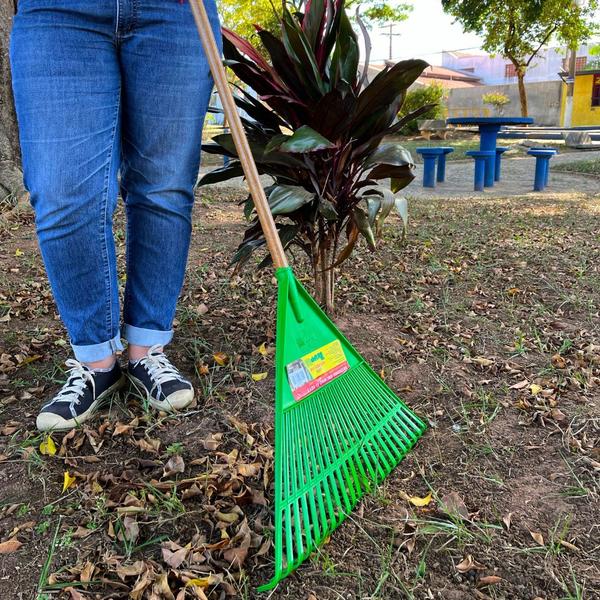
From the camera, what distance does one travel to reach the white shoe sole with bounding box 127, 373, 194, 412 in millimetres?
1771

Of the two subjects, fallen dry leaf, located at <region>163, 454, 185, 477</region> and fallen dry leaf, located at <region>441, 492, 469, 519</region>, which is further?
fallen dry leaf, located at <region>163, 454, 185, 477</region>

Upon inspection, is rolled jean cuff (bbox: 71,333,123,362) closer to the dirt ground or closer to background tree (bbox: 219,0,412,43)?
the dirt ground

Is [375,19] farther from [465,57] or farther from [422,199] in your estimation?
[465,57]

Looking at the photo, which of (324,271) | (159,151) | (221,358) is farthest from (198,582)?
(324,271)

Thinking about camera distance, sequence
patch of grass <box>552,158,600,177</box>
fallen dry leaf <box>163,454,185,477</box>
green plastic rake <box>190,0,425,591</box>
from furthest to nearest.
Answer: patch of grass <box>552,158,600,177</box> → fallen dry leaf <box>163,454,185,477</box> → green plastic rake <box>190,0,425,591</box>

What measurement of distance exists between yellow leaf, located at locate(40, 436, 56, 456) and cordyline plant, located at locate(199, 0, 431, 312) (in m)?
0.82

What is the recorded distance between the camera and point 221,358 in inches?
83.4

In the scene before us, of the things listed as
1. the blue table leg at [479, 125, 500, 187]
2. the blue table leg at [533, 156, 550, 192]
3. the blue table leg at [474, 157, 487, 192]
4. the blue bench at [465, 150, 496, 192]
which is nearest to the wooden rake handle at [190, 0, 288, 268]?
the blue bench at [465, 150, 496, 192]

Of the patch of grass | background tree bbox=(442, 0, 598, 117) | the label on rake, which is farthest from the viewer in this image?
background tree bbox=(442, 0, 598, 117)

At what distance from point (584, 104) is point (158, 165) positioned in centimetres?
2480

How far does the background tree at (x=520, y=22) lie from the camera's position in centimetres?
1684

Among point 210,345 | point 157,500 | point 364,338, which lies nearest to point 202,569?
point 157,500

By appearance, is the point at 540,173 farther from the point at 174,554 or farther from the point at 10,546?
the point at 10,546

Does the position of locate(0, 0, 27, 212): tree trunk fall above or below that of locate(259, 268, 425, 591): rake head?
above
